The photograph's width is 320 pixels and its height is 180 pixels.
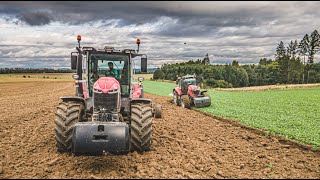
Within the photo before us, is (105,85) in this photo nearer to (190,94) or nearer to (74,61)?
(74,61)

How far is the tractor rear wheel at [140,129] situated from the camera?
8.16 meters

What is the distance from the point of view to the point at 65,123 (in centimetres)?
821

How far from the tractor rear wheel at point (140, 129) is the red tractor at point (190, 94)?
12774mm

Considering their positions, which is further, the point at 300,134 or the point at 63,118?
the point at 300,134

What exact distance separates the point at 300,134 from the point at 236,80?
80.6 m

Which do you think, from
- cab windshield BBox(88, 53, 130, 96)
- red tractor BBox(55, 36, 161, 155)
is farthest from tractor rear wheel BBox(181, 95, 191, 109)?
cab windshield BBox(88, 53, 130, 96)

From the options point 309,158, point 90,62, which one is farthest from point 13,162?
point 309,158

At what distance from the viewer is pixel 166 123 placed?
1438cm

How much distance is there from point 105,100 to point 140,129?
3.99 feet

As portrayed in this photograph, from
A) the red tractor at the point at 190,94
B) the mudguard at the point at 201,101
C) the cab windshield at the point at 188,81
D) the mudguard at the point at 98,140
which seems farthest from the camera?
the cab windshield at the point at 188,81

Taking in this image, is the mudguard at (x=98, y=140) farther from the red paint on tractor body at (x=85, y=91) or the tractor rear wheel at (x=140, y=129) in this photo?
the red paint on tractor body at (x=85, y=91)

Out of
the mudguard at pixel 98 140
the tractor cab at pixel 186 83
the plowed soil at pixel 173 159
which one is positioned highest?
the tractor cab at pixel 186 83

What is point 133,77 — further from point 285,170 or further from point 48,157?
point 285,170

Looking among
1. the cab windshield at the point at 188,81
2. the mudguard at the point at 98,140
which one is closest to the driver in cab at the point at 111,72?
the mudguard at the point at 98,140
